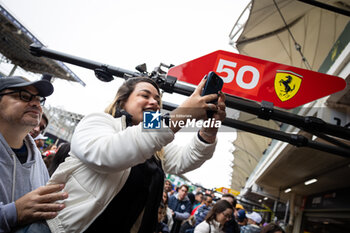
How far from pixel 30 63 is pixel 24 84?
3352cm

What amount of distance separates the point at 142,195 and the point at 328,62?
12.9ft

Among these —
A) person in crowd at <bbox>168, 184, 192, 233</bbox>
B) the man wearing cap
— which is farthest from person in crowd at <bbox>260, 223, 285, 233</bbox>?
the man wearing cap

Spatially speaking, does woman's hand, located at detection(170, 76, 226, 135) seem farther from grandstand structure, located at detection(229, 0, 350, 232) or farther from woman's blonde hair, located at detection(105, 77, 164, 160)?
grandstand structure, located at detection(229, 0, 350, 232)

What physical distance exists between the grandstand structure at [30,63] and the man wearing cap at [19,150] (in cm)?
2416

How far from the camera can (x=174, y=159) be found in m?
1.55

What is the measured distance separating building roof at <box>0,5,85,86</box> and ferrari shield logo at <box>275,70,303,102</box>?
22.3m

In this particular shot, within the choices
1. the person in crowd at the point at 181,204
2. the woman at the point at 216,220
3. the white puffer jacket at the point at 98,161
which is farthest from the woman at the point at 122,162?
the person in crowd at the point at 181,204

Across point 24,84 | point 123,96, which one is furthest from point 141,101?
point 24,84

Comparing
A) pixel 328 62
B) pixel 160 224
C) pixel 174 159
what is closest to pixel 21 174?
pixel 174 159

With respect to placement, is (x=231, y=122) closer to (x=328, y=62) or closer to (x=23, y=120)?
(x=23, y=120)

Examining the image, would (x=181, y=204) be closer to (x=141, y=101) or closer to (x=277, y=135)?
(x=277, y=135)

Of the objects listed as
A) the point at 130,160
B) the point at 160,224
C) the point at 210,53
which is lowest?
the point at 160,224

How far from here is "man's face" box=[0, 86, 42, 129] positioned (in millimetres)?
1513

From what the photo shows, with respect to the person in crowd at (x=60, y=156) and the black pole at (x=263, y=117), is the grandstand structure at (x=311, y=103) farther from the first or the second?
the person in crowd at (x=60, y=156)
